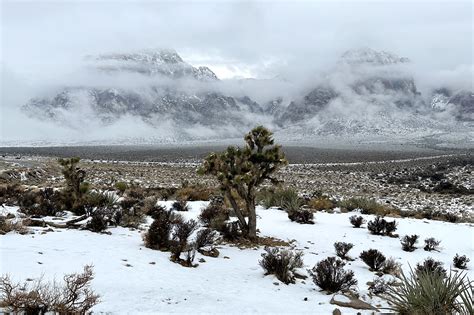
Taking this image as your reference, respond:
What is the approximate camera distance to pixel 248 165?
489 inches

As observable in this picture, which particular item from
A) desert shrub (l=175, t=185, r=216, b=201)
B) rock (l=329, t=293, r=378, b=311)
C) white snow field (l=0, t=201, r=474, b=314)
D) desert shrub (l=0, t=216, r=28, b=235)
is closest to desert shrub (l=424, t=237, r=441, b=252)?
white snow field (l=0, t=201, r=474, b=314)

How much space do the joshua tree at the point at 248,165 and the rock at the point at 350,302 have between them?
4.84 meters

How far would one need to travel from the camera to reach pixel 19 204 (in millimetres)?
14648

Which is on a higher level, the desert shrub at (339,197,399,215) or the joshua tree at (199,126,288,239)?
the joshua tree at (199,126,288,239)

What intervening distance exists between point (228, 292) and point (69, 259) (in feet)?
11.1

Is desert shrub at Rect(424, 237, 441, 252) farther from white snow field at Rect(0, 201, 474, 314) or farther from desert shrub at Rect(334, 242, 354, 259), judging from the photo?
desert shrub at Rect(334, 242, 354, 259)

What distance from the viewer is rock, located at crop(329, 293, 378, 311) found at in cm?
769

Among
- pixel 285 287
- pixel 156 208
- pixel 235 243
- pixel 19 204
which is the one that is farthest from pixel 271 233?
pixel 19 204

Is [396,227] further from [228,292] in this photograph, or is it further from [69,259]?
[69,259]

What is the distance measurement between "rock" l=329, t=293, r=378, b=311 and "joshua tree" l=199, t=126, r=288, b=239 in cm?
484

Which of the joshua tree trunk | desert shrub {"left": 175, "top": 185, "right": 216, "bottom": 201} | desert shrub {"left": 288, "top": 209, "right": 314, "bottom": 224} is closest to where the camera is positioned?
the joshua tree trunk

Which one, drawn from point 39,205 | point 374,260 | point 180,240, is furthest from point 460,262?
point 39,205

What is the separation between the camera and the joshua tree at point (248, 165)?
1245 centimetres

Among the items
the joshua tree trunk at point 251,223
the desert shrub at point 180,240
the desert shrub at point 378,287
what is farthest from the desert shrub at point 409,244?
the desert shrub at point 180,240
